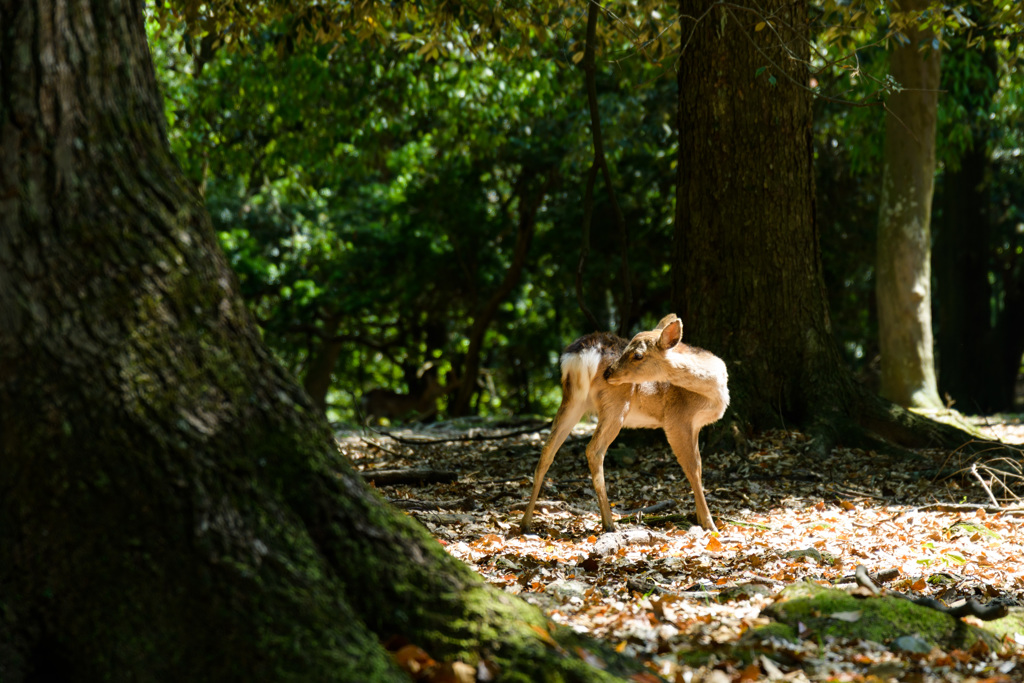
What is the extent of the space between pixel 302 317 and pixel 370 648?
16.5 m

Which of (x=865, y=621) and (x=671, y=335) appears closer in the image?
(x=865, y=621)

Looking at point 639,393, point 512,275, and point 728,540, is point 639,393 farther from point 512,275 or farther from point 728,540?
point 512,275

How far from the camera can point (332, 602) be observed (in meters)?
2.53

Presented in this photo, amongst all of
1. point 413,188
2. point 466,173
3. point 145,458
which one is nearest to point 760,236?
point 145,458

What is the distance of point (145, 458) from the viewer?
2.46 metres

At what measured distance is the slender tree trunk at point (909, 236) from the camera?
37.1 feet

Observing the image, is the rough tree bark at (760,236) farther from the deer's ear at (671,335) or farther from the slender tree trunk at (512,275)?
the slender tree trunk at (512,275)

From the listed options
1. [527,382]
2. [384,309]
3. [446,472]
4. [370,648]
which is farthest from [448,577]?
[527,382]

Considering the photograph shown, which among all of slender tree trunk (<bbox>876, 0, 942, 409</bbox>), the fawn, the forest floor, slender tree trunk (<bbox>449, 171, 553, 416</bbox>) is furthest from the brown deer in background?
the fawn

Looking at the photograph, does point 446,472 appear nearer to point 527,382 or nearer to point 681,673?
point 681,673

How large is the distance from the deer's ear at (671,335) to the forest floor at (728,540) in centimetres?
113

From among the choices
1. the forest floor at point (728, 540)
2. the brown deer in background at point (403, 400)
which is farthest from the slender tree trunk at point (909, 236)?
the brown deer in background at point (403, 400)

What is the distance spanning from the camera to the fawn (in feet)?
17.9

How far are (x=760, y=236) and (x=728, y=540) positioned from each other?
3.55 metres
